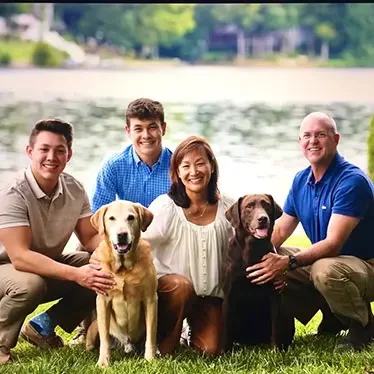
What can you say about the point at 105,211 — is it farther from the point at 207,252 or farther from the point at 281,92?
the point at 281,92

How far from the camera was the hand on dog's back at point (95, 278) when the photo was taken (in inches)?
109

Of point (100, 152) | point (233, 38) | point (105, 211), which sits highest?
point (233, 38)

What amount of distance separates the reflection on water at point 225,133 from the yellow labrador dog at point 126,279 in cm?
32

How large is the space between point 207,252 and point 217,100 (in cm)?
66

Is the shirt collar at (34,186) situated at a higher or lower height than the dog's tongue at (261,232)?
higher

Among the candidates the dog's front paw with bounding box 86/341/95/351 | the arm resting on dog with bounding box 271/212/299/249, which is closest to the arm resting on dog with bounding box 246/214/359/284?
the arm resting on dog with bounding box 271/212/299/249

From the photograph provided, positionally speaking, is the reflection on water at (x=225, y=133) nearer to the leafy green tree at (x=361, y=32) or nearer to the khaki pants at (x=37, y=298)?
the leafy green tree at (x=361, y=32)

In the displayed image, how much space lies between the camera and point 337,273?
286cm

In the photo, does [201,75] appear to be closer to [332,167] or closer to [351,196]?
A: [332,167]

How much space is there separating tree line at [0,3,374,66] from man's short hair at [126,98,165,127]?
24 centimetres

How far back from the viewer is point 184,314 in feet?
9.40

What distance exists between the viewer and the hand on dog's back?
2.77 metres

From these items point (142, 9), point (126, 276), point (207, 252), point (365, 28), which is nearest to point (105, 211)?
point (126, 276)

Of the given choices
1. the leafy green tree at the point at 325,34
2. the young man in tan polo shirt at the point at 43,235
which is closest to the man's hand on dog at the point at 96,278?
the young man in tan polo shirt at the point at 43,235
